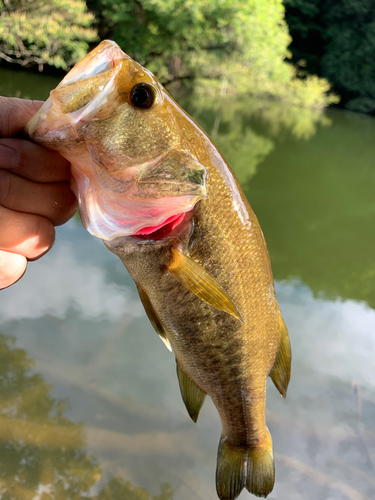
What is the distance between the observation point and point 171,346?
1.26 meters

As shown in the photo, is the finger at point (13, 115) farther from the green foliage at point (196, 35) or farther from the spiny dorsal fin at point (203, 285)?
the green foliage at point (196, 35)

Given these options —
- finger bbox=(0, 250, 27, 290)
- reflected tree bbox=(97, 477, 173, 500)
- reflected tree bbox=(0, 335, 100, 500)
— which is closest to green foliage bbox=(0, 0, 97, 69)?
reflected tree bbox=(0, 335, 100, 500)

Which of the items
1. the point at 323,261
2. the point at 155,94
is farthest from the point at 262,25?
the point at 155,94

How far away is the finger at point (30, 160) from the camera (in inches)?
34.4

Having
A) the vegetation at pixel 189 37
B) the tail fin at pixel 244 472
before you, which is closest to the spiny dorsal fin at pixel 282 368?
the tail fin at pixel 244 472

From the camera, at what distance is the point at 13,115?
90 cm

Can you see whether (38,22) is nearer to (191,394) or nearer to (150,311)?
(150,311)

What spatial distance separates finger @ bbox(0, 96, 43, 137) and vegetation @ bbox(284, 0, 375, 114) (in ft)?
92.3

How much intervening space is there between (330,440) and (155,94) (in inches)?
93.4

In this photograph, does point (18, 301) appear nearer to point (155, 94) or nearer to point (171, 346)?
point (171, 346)

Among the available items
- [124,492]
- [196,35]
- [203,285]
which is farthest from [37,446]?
[196,35]

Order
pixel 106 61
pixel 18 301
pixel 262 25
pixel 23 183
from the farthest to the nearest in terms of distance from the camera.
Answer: pixel 262 25
pixel 18 301
pixel 23 183
pixel 106 61

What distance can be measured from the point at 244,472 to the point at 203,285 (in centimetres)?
85

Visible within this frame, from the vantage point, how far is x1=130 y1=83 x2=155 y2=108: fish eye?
2.78 feet
